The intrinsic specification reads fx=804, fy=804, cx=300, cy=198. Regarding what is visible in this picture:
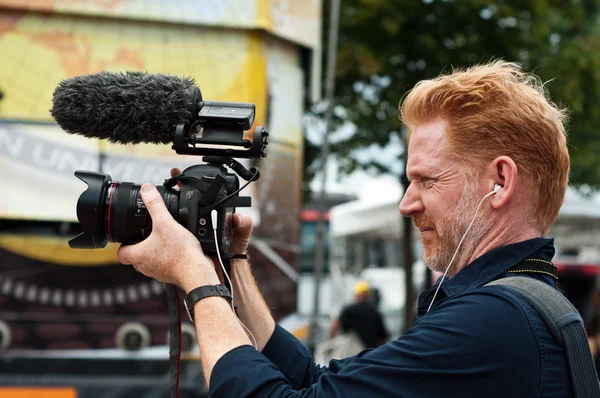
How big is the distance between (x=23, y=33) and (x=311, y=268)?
10178 millimetres

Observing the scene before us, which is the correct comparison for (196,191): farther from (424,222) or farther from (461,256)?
(461,256)

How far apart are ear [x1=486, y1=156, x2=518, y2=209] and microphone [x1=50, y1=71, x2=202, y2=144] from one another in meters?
0.81

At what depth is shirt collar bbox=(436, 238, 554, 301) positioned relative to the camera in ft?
6.14

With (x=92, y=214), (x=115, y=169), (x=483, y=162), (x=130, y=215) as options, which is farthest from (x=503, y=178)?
(x=115, y=169)

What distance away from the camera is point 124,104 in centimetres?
211

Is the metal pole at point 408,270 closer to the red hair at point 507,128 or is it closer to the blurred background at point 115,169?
the blurred background at point 115,169

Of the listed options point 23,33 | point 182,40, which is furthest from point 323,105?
point 23,33

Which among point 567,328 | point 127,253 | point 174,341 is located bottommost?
point 174,341

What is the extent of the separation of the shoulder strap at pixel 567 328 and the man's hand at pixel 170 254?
0.68 m

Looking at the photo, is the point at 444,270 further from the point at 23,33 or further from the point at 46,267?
the point at 23,33

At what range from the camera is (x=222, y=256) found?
2.15 metres

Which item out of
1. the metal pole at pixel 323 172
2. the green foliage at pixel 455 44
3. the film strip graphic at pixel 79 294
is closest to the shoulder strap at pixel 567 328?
the film strip graphic at pixel 79 294

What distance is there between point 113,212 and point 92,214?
6 cm

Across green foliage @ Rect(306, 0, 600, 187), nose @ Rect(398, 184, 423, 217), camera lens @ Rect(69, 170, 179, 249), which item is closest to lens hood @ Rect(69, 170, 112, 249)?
camera lens @ Rect(69, 170, 179, 249)
